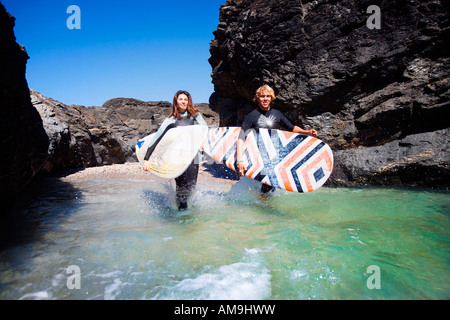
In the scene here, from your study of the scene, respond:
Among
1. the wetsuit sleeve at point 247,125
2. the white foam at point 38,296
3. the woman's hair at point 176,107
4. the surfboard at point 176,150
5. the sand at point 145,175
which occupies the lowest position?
the sand at point 145,175

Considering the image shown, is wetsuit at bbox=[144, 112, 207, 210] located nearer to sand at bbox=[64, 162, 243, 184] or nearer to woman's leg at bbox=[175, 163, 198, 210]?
woman's leg at bbox=[175, 163, 198, 210]

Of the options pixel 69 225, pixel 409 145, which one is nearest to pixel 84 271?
pixel 69 225

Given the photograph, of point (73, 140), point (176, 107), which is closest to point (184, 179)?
point (176, 107)

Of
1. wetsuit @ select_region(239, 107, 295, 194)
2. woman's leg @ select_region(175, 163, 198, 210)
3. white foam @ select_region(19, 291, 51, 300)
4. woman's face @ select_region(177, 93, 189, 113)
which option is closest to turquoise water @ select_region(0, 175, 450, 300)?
white foam @ select_region(19, 291, 51, 300)

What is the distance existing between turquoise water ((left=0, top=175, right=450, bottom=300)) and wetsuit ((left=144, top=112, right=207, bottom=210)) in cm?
25

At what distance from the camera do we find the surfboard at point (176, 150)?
3244mm

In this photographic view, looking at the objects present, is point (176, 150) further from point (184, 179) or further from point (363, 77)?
point (363, 77)

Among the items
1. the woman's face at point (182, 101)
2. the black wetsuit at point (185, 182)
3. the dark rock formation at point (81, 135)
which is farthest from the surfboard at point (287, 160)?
the dark rock formation at point (81, 135)

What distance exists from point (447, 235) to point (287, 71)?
15.3 feet

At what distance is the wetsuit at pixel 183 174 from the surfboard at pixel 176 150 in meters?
0.08

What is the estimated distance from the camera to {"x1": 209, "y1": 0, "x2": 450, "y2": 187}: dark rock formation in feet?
13.6

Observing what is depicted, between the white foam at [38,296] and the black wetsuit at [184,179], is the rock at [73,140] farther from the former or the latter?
the white foam at [38,296]

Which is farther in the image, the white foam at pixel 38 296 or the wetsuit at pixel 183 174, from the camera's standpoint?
the wetsuit at pixel 183 174
